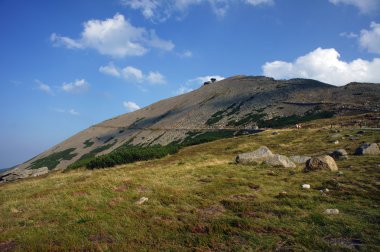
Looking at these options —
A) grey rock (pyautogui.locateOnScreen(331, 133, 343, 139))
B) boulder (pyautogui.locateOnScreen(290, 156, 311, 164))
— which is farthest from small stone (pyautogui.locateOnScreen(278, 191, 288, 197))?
grey rock (pyautogui.locateOnScreen(331, 133, 343, 139))

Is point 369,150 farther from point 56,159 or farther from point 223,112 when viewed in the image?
point 56,159

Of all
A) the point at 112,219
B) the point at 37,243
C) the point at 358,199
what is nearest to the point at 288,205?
the point at 358,199

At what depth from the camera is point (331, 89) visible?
87062mm

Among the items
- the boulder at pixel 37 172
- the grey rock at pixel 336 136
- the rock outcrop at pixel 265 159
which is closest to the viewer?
the rock outcrop at pixel 265 159

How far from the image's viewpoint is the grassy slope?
11.3m

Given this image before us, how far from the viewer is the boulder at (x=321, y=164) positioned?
23.3 meters

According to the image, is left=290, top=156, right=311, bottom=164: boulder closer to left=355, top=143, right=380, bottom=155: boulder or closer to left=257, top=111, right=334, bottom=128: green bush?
left=355, top=143, right=380, bottom=155: boulder

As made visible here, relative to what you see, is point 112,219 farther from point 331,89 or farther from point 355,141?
point 331,89

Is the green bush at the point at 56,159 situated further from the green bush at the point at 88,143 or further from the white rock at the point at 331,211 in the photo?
the white rock at the point at 331,211

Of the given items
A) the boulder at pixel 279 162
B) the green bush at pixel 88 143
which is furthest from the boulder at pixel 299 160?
the green bush at pixel 88 143

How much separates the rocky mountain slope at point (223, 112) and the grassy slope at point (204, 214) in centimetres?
4251

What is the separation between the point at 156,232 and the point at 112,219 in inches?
106

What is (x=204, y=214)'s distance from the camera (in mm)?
14672

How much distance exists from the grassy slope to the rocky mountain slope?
42.5 metres
